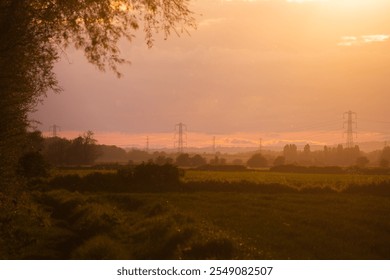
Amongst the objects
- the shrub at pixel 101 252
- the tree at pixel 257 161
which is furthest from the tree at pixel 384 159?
the shrub at pixel 101 252

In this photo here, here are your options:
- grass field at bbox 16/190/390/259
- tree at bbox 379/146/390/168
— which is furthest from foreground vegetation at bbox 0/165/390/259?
tree at bbox 379/146/390/168

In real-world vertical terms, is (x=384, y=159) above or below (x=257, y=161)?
above

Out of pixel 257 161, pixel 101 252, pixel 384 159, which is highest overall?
pixel 384 159

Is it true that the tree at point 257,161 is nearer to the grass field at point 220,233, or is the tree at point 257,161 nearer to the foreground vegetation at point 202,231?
the foreground vegetation at point 202,231

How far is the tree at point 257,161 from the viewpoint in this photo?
→ 15450cm

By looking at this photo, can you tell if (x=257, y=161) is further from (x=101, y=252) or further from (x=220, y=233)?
(x=101, y=252)

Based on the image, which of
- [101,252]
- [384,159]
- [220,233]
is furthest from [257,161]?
[101,252]

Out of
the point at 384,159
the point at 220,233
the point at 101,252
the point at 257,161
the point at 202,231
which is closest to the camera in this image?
the point at 101,252

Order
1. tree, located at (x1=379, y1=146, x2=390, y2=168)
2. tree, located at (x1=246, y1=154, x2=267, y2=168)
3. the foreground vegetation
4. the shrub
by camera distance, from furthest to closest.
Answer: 1. tree, located at (x1=246, y1=154, x2=267, y2=168)
2. tree, located at (x1=379, y1=146, x2=390, y2=168)
3. the foreground vegetation
4. the shrub

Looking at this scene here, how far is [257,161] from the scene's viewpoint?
507 feet

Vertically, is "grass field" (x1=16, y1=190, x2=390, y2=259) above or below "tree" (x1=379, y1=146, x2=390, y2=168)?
below

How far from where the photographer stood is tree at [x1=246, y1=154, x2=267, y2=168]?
15450 cm

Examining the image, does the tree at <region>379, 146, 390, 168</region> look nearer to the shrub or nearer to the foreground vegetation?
the foreground vegetation
